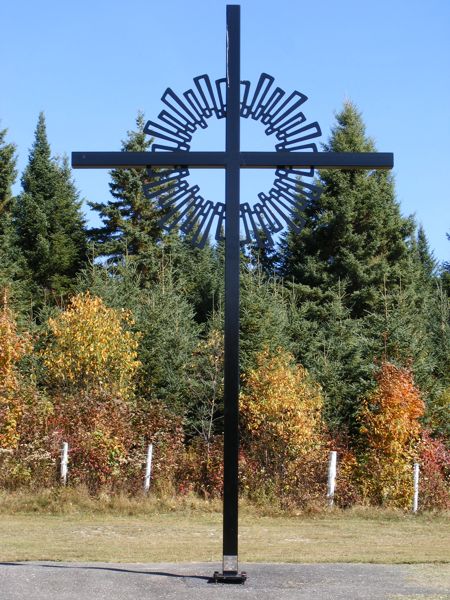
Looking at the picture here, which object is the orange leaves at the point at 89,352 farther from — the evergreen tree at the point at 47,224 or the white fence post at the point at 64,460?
the evergreen tree at the point at 47,224

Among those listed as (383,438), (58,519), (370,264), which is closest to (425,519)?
(383,438)

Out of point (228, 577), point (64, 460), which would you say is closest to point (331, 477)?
point (64, 460)

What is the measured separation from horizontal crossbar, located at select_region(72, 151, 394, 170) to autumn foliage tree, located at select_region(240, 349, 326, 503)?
11.8m

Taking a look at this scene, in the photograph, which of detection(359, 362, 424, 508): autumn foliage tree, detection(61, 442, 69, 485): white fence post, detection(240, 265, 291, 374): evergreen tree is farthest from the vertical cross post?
detection(240, 265, 291, 374): evergreen tree

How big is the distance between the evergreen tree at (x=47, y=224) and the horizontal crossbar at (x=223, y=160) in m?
31.1

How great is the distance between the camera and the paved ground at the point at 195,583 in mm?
6496

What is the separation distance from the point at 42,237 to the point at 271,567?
33.2 meters

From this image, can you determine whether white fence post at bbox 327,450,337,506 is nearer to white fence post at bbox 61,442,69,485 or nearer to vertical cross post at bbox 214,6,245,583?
white fence post at bbox 61,442,69,485

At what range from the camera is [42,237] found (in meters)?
39.4

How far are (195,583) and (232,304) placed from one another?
2.26 meters

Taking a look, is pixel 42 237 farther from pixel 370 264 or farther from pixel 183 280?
pixel 370 264

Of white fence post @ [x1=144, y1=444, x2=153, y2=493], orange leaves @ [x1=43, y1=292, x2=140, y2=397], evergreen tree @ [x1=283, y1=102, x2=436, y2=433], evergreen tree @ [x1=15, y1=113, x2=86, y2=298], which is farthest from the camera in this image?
evergreen tree @ [x1=15, y1=113, x2=86, y2=298]

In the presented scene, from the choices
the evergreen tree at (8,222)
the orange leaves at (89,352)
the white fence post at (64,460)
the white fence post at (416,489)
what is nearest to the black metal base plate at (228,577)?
the white fence post at (416,489)

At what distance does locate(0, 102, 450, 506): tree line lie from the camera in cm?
2097
